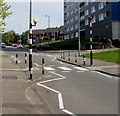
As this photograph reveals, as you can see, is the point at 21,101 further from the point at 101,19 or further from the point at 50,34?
the point at 50,34

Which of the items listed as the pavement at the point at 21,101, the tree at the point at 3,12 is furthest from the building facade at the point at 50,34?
the pavement at the point at 21,101

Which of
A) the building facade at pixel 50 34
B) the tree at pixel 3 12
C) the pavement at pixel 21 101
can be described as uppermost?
the building facade at pixel 50 34

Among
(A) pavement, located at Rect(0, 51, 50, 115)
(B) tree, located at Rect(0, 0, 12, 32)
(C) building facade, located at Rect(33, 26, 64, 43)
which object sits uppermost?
(C) building facade, located at Rect(33, 26, 64, 43)

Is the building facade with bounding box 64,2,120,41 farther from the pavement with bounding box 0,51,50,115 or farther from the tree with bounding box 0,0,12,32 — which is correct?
the pavement with bounding box 0,51,50,115

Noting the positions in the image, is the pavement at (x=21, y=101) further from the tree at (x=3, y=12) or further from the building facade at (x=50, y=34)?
the building facade at (x=50, y=34)

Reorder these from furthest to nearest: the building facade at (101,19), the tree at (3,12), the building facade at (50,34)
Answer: the building facade at (50,34) < the building facade at (101,19) < the tree at (3,12)

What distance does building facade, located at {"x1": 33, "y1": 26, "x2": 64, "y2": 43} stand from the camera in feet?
356

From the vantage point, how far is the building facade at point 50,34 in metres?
108

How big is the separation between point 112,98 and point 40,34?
11540cm

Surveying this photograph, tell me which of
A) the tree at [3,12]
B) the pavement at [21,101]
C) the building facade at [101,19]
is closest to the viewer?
the pavement at [21,101]

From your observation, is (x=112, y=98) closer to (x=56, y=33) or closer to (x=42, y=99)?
(x=42, y=99)

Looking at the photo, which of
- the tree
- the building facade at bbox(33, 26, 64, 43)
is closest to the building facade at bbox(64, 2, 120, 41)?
the tree

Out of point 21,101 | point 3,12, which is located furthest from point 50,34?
point 21,101

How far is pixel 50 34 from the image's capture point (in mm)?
114500
